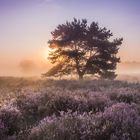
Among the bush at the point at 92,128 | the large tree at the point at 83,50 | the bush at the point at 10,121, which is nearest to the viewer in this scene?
the bush at the point at 92,128

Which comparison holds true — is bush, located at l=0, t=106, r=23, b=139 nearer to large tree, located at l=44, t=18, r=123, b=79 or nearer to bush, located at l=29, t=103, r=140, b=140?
bush, located at l=29, t=103, r=140, b=140

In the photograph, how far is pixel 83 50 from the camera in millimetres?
39656

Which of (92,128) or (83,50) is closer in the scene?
(92,128)

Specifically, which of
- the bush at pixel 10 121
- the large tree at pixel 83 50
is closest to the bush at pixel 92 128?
the bush at pixel 10 121

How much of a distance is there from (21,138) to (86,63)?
3282cm

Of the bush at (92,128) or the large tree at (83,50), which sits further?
the large tree at (83,50)

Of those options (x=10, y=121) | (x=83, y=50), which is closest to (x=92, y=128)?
(x=10, y=121)

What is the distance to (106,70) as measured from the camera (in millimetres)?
40281

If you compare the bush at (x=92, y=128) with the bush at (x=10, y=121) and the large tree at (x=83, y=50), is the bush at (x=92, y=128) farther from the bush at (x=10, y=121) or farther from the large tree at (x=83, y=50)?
the large tree at (x=83, y=50)

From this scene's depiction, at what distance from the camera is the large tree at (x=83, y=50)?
129 feet

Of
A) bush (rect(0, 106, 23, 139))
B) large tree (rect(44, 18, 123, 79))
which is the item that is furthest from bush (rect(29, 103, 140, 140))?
large tree (rect(44, 18, 123, 79))

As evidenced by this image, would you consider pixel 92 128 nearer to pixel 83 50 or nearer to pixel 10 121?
pixel 10 121

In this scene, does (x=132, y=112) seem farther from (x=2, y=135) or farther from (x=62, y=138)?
(x=2, y=135)

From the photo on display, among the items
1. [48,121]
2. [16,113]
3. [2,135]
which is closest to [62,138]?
[48,121]
